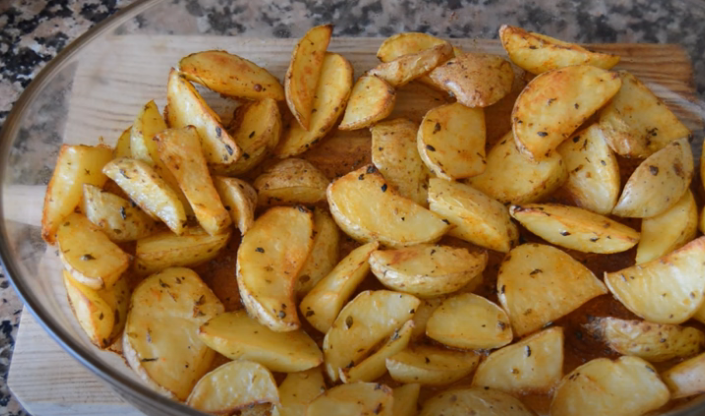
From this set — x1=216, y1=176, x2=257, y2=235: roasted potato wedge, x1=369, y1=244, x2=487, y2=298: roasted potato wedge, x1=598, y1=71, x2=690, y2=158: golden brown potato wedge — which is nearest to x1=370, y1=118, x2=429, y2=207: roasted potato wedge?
x1=369, y1=244, x2=487, y2=298: roasted potato wedge

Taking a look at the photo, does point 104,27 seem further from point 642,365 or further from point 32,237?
point 642,365

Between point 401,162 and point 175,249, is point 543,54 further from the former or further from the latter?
point 175,249

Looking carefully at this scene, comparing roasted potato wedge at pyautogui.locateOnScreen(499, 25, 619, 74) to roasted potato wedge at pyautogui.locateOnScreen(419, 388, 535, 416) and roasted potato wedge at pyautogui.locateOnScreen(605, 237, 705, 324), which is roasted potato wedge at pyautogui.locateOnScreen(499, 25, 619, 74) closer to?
roasted potato wedge at pyautogui.locateOnScreen(605, 237, 705, 324)

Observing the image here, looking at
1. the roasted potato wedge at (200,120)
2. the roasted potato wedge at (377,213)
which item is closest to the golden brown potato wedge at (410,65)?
the roasted potato wedge at (377,213)

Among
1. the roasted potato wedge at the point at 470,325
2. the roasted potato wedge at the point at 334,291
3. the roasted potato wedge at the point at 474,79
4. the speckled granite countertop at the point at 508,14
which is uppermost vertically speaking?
the speckled granite countertop at the point at 508,14

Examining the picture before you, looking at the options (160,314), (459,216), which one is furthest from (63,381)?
(459,216)

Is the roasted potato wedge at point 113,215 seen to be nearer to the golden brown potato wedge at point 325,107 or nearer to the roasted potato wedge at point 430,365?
the golden brown potato wedge at point 325,107
